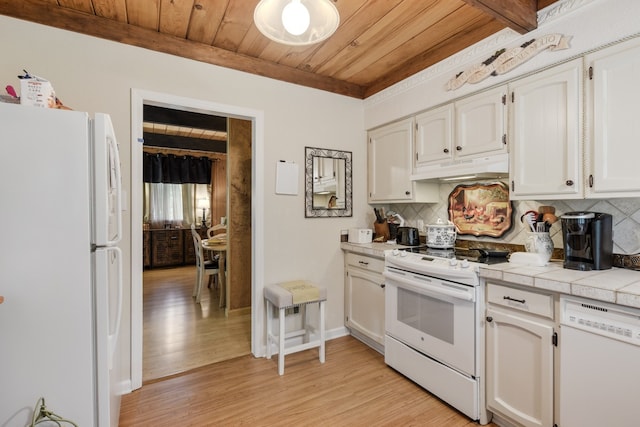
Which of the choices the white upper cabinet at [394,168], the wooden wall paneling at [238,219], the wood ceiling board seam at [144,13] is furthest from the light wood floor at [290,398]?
the wood ceiling board seam at [144,13]

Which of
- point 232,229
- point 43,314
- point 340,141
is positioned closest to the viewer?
point 43,314

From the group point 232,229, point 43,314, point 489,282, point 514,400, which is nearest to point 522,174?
point 489,282

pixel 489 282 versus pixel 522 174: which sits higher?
pixel 522 174

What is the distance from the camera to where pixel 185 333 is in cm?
316

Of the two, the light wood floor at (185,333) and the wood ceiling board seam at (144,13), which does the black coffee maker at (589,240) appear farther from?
the wood ceiling board seam at (144,13)

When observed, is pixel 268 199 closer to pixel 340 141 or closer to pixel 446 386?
pixel 340 141

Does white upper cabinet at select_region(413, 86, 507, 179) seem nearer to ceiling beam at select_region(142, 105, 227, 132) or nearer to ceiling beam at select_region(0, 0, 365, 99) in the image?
ceiling beam at select_region(0, 0, 365, 99)

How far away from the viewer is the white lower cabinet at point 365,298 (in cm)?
266

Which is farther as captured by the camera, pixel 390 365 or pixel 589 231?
pixel 390 365

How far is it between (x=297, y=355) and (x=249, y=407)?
0.77 metres

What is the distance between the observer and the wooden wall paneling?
3713mm

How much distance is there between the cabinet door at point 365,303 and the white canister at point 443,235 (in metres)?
0.54

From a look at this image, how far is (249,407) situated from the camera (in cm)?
201

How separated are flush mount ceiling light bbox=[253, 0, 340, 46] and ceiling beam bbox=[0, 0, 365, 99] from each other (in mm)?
1119
